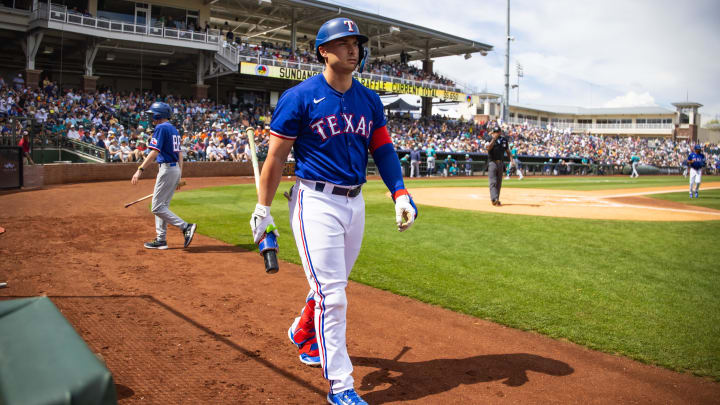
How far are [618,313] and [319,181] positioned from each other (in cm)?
332

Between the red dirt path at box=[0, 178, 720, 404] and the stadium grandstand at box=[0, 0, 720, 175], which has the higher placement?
the stadium grandstand at box=[0, 0, 720, 175]

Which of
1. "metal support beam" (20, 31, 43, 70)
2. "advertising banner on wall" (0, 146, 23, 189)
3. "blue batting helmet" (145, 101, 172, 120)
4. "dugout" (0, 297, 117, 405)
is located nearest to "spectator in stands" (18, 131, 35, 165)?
"advertising banner on wall" (0, 146, 23, 189)

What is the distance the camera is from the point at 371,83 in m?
35.5

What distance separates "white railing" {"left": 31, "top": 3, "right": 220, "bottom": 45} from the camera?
79.7 ft

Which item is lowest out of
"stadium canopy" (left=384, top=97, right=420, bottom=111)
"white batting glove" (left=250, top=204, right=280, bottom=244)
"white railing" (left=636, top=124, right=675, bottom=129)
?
"white batting glove" (left=250, top=204, right=280, bottom=244)

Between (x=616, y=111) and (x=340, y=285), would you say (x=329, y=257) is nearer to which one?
(x=340, y=285)

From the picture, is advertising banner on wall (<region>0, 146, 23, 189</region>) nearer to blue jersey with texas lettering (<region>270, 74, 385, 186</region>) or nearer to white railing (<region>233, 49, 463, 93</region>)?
blue jersey with texas lettering (<region>270, 74, 385, 186</region>)

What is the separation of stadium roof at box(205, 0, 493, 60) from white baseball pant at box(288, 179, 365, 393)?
1197 inches

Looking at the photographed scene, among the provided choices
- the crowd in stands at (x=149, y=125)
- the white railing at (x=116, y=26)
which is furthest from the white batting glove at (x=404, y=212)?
the white railing at (x=116, y=26)

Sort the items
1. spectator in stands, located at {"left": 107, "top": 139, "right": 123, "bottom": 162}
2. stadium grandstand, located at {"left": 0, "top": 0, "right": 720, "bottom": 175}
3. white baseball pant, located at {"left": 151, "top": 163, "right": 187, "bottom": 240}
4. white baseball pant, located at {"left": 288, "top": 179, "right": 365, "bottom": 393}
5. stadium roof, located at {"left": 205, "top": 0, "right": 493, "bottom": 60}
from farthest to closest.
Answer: stadium roof, located at {"left": 205, "top": 0, "right": 493, "bottom": 60}, stadium grandstand, located at {"left": 0, "top": 0, "right": 720, "bottom": 175}, spectator in stands, located at {"left": 107, "top": 139, "right": 123, "bottom": 162}, white baseball pant, located at {"left": 151, "top": 163, "right": 187, "bottom": 240}, white baseball pant, located at {"left": 288, "top": 179, "right": 365, "bottom": 393}

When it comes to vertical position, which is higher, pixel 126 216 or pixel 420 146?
pixel 420 146

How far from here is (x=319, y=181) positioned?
3025mm

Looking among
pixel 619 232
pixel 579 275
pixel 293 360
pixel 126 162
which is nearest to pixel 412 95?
pixel 126 162

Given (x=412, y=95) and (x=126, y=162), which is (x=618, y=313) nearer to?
(x=126, y=162)
